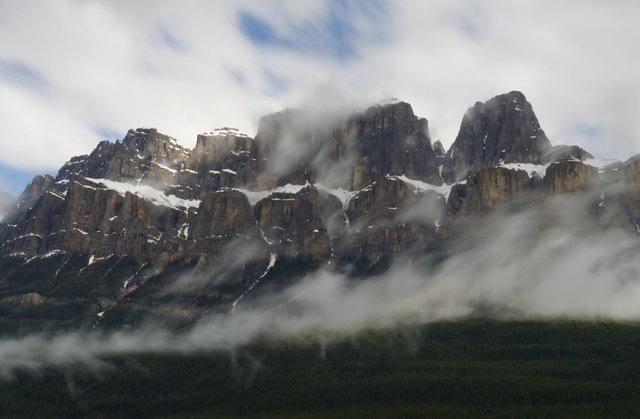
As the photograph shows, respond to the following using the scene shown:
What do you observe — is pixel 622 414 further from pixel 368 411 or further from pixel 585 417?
pixel 368 411

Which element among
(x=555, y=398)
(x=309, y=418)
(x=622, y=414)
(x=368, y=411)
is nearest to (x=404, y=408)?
(x=368, y=411)

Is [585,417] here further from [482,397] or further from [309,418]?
[309,418]

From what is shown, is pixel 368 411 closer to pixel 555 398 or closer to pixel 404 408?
pixel 404 408

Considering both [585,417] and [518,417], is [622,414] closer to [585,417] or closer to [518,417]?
[585,417]

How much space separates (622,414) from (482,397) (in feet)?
107

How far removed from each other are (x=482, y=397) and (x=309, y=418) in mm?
42391

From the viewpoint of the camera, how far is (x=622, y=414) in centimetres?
18150

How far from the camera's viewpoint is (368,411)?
652 ft

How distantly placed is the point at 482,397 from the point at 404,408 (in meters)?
19.2

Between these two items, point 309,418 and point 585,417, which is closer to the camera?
point 585,417

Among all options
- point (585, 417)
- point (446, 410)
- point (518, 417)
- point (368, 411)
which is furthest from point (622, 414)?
point (368, 411)

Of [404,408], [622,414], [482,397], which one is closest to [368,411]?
[404,408]

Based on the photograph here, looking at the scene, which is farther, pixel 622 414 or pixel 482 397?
pixel 482 397

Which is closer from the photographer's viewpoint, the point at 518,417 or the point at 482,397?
the point at 518,417
